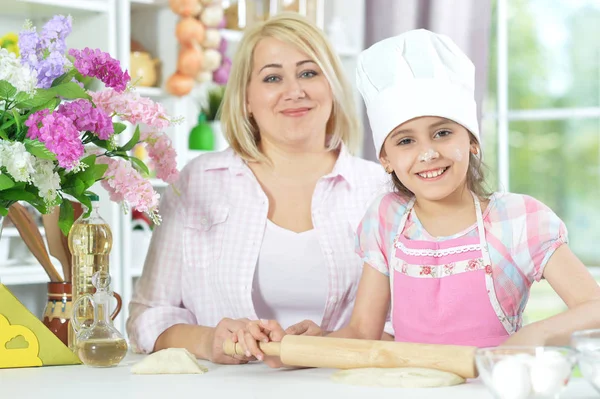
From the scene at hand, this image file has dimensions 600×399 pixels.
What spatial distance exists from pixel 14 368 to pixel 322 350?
572 millimetres

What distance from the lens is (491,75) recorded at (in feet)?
12.4

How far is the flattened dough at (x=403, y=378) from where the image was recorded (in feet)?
4.17

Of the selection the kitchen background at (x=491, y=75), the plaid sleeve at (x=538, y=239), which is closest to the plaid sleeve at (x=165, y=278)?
the plaid sleeve at (x=538, y=239)

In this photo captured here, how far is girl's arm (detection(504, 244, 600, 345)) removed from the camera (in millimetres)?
1379

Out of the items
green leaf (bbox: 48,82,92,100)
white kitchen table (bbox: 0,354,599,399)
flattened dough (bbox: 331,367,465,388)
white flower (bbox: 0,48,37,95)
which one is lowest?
white kitchen table (bbox: 0,354,599,399)

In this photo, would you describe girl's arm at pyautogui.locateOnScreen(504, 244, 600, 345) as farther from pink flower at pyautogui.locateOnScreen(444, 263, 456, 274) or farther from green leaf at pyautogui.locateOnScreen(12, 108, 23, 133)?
green leaf at pyautogui.locateOnScreen(12, 108, 23, 133)

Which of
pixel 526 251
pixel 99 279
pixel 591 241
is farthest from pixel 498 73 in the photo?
pixel 99 279

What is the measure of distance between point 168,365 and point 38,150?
409mm

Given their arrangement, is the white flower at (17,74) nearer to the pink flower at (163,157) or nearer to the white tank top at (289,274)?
the pink flower at (163,157)

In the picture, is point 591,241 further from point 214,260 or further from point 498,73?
point 214,260

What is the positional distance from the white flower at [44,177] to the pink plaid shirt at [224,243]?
1.75 feet

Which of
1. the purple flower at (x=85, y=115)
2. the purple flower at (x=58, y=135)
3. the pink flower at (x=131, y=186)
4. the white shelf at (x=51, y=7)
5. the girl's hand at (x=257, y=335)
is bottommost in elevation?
the girl's hand at (x=257, y=335)

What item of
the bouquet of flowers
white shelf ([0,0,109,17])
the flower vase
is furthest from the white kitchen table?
the flower vase

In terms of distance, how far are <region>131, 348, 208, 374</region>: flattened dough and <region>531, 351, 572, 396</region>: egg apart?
2.10ft
